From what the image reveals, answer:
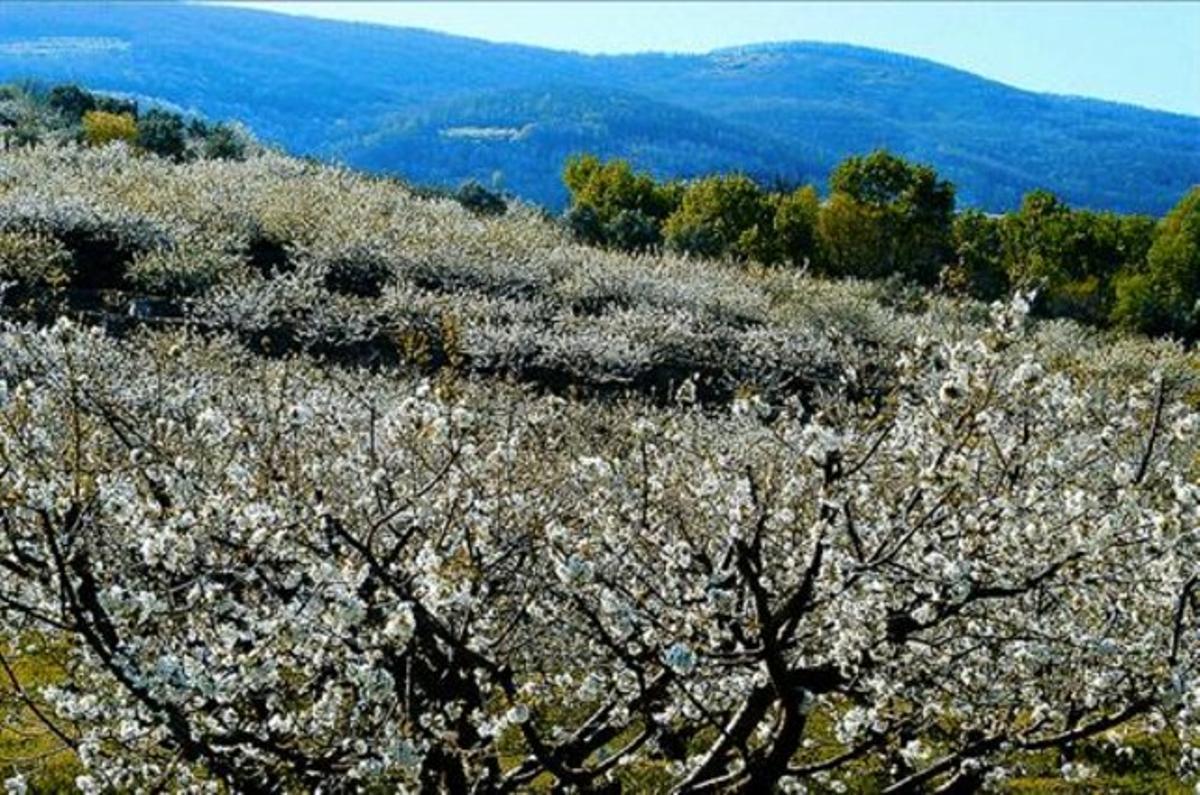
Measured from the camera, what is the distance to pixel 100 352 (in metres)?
17.6

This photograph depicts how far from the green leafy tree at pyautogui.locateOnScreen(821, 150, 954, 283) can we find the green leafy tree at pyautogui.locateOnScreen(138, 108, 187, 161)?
1068 inches

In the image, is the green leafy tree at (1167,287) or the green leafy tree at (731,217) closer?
the green leafy tree at (1167,287)

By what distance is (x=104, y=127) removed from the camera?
50844 mm

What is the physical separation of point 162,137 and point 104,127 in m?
2.09

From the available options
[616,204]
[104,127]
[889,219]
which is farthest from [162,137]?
[889,219]

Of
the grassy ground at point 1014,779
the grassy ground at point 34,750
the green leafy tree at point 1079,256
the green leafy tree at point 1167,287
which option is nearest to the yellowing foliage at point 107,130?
the green leafy tree at point 1079,256

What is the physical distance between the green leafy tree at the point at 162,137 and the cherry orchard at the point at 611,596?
44.7m

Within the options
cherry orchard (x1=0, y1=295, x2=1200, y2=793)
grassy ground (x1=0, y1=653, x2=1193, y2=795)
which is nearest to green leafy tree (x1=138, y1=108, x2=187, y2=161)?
grassy ground (x1=0, y1=653, x2=1193, y2=795)

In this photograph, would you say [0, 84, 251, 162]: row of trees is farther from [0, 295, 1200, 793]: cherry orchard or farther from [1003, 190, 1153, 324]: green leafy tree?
[0, 295, 1200, 793]: cherry orchard

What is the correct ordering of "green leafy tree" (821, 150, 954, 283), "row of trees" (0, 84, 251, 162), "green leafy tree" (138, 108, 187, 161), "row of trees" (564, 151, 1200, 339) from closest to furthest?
"row of trees" (0, 84, 251, 162), "green leafy tree" (138, 108, 187, 161), "row of trees" (564, 151, 1200, 339), "green leafy tree" (821, 150, 954, 283)

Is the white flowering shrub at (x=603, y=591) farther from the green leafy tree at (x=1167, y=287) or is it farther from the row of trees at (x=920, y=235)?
the green leafy tree at (x=1167, y=287)

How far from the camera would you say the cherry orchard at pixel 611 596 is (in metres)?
5.46

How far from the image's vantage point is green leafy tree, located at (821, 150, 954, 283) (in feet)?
194

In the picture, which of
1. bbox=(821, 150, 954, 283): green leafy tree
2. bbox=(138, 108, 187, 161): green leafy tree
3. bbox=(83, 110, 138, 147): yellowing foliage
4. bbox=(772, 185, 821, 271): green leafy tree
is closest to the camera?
bbox=(83, 110, 138, 147): yellowing foliage
